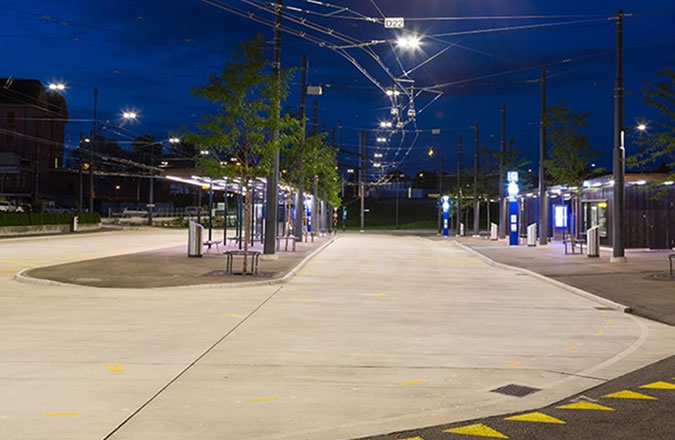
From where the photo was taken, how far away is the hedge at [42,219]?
45562 mm

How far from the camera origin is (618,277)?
2059cm

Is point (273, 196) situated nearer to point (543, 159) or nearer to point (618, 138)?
point (618, 138)

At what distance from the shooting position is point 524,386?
7656mm

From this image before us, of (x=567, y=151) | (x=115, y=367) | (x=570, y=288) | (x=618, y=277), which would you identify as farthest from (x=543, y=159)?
(x=115, y=367)

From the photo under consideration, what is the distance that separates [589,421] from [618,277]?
50.7 ft

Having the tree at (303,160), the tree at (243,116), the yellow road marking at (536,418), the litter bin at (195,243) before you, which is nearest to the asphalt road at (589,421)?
the yellow road marking at (536,418)

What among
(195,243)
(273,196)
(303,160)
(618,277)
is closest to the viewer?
(618,277)

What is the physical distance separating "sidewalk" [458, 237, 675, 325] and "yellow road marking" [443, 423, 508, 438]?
26.4 ft

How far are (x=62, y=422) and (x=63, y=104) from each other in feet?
322

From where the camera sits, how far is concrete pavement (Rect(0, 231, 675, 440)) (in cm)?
620

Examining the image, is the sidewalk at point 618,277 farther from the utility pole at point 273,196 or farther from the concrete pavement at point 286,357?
the utility pole at point 273,196

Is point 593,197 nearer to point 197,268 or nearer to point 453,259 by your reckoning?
point 453,259

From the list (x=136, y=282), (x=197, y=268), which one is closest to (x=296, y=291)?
(x=136, y=282)

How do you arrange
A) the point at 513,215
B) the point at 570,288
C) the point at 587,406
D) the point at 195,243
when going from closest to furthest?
1. the point at 587,406
2. the point at 570,288
3. the point at 195,243
4. the point at 513,215
